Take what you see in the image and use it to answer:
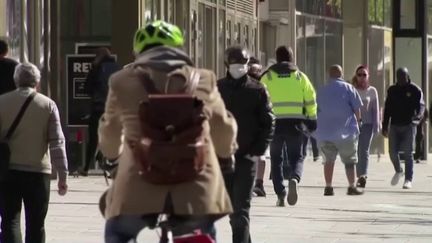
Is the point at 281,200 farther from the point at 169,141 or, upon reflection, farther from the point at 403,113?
the point at 169,141

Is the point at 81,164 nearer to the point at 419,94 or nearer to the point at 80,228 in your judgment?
the point at 419,94

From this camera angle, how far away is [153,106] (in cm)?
649

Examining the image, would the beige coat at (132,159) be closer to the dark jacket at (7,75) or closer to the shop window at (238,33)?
the dark jacket at (7,75)

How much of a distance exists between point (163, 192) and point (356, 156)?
40.9 ft

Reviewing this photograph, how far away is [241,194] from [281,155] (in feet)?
19.8

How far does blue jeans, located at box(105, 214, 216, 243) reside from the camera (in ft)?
21.9

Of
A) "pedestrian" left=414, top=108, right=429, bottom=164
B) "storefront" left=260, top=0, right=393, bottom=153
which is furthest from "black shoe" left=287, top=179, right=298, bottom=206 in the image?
"storefront" left=260, top=0, right=393, bottom=153

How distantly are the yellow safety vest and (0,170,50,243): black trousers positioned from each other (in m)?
6.40

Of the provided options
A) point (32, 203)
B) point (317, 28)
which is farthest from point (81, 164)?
point (317, 28)

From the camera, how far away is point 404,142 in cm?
2089

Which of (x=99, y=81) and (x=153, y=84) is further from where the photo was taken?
(x=99, y=81)

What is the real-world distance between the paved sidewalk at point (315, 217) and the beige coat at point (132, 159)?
5843 mm

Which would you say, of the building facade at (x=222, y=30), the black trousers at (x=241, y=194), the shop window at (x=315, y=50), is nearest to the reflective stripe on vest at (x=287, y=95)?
the building facade at (x=222, y=30)

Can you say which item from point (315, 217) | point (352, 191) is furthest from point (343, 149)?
point (315, 217)
